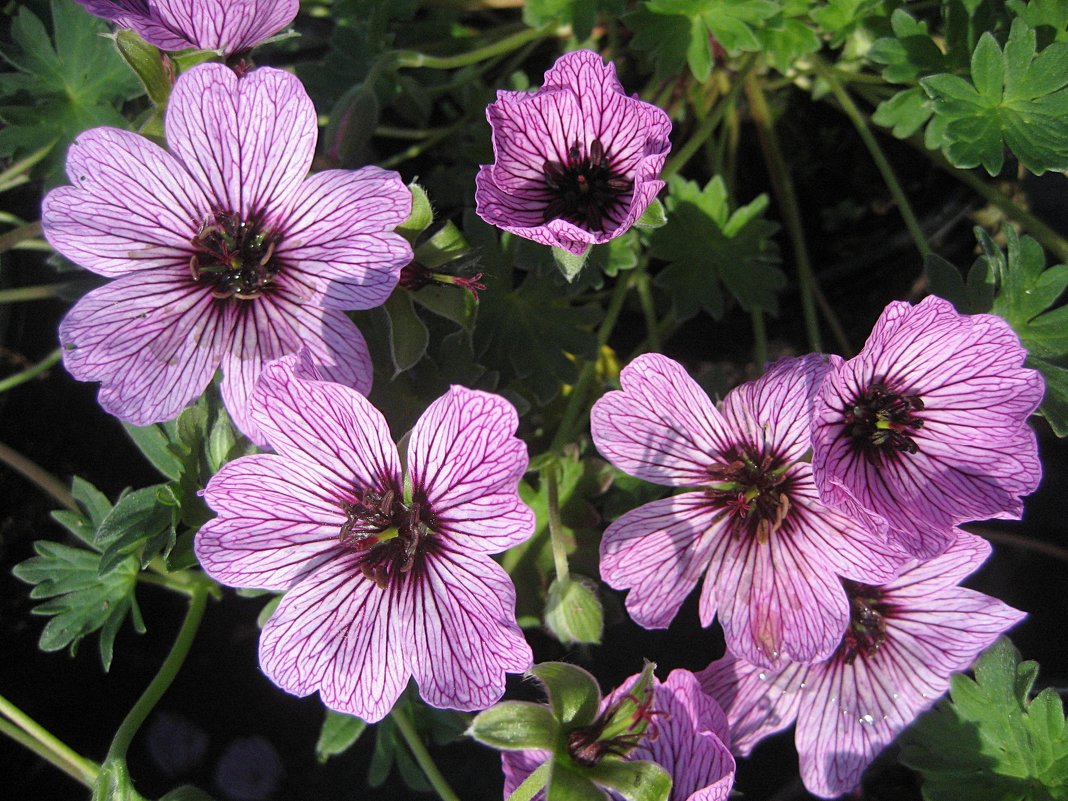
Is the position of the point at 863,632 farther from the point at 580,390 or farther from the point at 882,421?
the point at 580,390

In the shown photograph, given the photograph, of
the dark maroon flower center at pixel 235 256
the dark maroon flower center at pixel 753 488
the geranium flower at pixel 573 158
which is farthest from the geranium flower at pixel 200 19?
the dark maroon flower center at pixel 753 488

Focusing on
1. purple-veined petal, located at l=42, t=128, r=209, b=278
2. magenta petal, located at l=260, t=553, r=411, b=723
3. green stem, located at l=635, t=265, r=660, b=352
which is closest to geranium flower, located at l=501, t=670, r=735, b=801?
magenta petal, located at l=260, t=553, r=411, b=723

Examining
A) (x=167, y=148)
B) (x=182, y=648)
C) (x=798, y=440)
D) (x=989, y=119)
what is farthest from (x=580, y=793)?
(x=989, y=119)

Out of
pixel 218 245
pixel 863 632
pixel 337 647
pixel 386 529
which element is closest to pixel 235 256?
pixel 218 245

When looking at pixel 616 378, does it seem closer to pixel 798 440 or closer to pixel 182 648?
pixel 798 440

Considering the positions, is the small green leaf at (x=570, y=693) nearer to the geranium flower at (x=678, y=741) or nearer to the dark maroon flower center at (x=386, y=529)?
the geranium flower at (x=678, y=741)

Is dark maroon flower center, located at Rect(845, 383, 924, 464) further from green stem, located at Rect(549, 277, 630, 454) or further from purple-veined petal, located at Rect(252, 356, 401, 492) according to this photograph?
purple-veined petal, located at Rect(252, 356, 401, 492)
